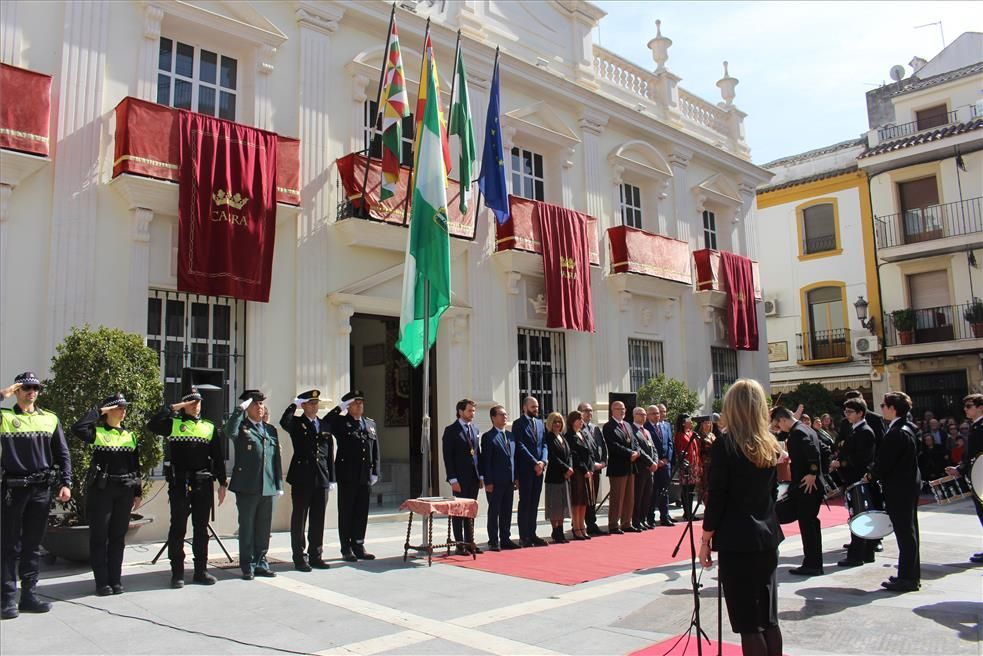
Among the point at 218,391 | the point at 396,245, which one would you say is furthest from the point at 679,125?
the point at 218,391

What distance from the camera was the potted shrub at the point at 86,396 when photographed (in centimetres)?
774

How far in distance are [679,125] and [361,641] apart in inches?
654

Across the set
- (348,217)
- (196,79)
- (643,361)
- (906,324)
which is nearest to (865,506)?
(348,217)

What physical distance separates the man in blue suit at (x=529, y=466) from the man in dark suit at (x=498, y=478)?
8.5 inches

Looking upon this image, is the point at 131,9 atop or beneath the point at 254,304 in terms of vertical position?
atop

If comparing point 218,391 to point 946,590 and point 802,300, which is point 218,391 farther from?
point 802,300

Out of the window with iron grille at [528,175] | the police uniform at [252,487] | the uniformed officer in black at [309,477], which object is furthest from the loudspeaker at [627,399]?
the police uniform at [252,487]

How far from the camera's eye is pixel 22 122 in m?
8.97

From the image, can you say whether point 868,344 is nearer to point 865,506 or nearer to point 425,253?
point 865,506

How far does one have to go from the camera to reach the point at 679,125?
19.2 m

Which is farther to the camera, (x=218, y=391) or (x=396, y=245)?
(x=396, y=245)

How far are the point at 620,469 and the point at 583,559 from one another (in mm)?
2386

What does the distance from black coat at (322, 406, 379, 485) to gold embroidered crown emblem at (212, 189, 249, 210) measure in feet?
11.9

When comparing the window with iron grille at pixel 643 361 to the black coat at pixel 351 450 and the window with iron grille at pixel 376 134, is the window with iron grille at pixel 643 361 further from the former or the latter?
the black coat at pixel 351 450
